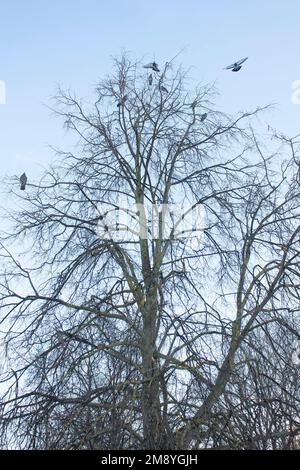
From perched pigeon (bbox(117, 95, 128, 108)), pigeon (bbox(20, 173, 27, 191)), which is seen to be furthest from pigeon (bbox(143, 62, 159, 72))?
pigeon (bbox(20, 173, 27, 191))

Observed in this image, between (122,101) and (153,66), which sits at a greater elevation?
(153,66)

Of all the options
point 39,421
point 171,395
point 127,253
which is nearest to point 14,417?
point 39,421

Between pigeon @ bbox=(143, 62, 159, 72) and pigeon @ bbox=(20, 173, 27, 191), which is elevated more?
pigeon @ bbox=(143, 62, 159, 72)

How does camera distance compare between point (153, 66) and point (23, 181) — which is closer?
point (23, 181)

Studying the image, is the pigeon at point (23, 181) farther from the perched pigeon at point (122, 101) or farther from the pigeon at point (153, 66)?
the pigeon at point (153, 66)

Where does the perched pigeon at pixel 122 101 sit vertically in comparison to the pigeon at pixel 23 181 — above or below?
above

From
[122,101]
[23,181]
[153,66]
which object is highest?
[153,66]

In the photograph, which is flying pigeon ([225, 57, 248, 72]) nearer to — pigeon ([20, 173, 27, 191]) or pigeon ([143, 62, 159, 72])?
pigeon ([143, 62, 159, 72])

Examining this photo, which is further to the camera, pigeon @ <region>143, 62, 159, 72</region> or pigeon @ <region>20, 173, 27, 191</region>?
pigeon @ <region>143, 62, 159, 72</region>

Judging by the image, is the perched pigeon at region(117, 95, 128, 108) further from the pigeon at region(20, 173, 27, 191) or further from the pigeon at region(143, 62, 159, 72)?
the pigeon at region(20, 173, 27, 191)

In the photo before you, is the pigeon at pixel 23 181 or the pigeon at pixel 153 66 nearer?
the pigeon at pixel 23 181

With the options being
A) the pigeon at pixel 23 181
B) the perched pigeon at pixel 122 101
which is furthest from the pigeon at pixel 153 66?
the pigeon at pixel 23 181

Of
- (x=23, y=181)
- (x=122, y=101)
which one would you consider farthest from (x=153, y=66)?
(x=23, y=181)

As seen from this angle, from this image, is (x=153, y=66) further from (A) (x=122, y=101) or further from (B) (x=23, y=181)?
(B) (x=23, y=181)
